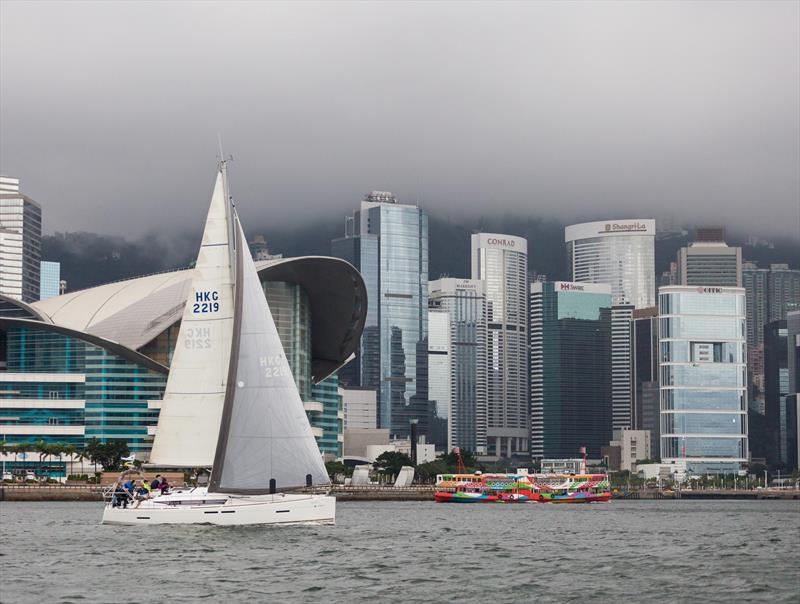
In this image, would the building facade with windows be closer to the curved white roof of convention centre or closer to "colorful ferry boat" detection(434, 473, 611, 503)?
the curved white roof of convention centre

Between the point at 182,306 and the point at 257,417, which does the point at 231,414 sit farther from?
the point at 182,306

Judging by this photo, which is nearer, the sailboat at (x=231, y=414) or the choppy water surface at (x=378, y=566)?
the choppy water surface at (x=378, y=566)

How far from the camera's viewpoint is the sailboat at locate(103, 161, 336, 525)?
59438mm

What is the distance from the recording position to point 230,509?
193 ft

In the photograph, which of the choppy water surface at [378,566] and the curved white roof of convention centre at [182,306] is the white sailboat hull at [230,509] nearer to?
the choppy water surface at [378,566]

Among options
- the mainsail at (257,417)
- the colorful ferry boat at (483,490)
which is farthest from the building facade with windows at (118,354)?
the mainsail at (257,417)

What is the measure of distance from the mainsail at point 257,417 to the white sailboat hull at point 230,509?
18.7 inches

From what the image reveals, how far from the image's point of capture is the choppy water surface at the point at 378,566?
4034 cm

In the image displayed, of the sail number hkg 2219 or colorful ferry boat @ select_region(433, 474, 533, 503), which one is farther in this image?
colorful ferry boat @ select_region(433, 474, 533, 503)

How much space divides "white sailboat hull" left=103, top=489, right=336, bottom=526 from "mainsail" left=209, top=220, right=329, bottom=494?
18.7 inches

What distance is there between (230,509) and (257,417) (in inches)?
157

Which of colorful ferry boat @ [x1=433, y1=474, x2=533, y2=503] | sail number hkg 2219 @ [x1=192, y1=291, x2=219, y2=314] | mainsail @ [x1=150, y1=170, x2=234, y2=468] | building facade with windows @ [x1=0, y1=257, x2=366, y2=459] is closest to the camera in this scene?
mainsail @ [x1=150, y1=170, x2=234, y2=468]

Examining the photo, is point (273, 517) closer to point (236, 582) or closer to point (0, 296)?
point (236, 582)

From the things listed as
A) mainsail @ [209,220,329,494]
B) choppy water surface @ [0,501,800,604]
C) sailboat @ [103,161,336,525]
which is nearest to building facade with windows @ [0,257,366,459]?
choppy water surface @ [0,501,800,604]
